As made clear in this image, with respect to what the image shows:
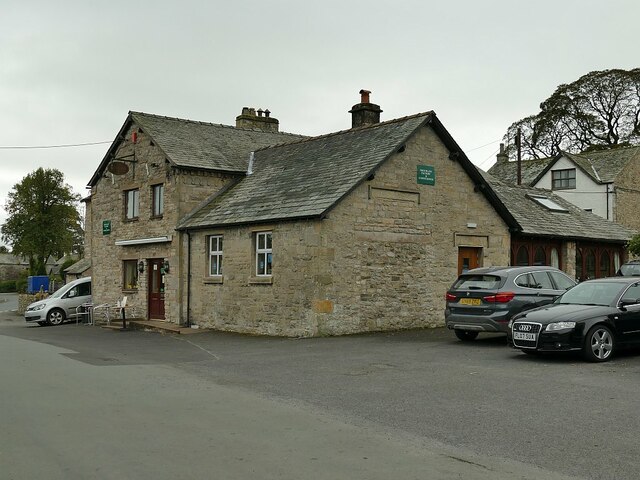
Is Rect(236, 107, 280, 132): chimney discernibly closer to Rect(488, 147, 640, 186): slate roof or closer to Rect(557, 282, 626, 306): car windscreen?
Rect(488, 147, 640, 186): slate roof

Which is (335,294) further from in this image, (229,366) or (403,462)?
(403,462)

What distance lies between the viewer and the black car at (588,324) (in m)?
12.1

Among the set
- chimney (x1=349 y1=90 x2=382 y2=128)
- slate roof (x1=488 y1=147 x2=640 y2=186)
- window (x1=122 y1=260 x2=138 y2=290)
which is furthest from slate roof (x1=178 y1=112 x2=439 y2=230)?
slate roof (x1=488 y1=147 x2=640 y2=186)

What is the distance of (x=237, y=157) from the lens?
1011 inches

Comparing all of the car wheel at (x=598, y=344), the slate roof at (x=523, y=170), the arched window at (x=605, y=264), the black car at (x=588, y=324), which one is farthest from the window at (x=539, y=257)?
the slate roof at (x=523, y=170)

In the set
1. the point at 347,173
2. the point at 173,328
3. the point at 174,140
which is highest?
the point at 174,140

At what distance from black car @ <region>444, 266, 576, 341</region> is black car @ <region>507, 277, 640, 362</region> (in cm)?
159

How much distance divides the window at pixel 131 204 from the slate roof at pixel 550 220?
13418 mm

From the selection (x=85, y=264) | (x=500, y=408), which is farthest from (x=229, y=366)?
(x=85, y=264)

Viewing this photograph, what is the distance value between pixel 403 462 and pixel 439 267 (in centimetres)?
1524

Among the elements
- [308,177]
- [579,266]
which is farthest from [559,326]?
[579,266]

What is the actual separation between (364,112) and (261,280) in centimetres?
906

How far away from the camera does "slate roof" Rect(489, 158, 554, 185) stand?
1933 inches

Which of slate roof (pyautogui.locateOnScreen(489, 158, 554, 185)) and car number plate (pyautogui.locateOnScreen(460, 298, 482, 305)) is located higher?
slate roof (pyautogui.locateOnScreen(489, 158, 554, 185))
